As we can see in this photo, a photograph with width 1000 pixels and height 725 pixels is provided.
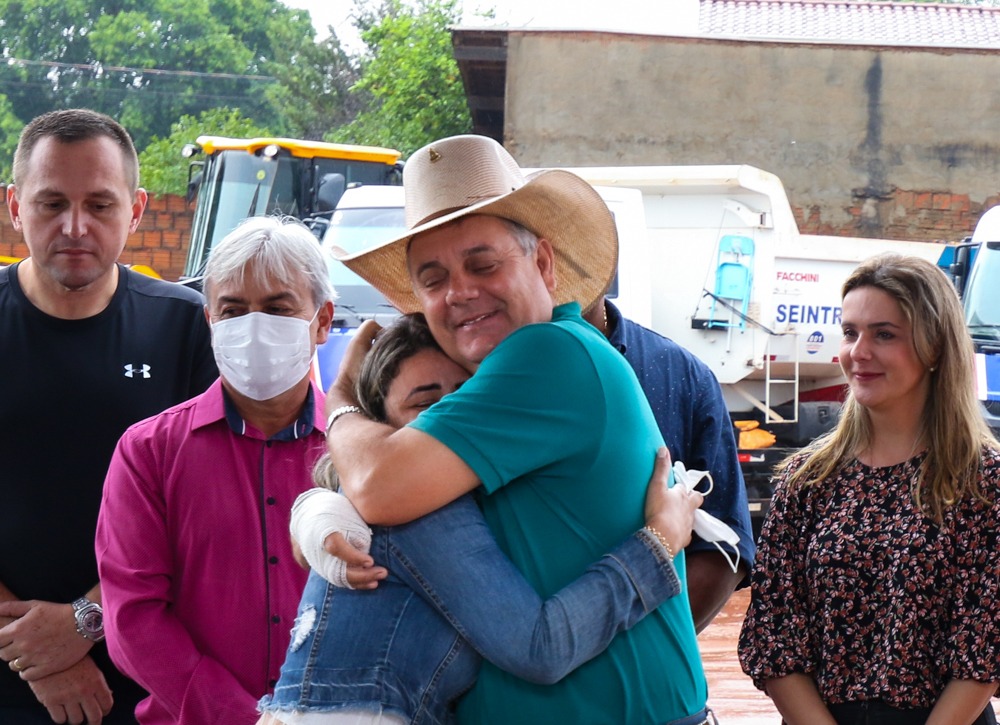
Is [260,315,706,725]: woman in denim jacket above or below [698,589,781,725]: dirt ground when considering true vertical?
above

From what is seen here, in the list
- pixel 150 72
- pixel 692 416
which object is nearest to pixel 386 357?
pixel 692 416

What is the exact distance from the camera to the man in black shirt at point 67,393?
3234mm

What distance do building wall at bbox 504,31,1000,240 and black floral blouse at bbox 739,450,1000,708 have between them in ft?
59.8

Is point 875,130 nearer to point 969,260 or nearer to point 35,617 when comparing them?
point 969,260

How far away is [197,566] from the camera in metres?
2.96

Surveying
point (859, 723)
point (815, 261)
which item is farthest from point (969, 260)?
point (859, 723)

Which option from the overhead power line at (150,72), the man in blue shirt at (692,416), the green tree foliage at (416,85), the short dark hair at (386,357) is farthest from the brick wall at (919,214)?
the overhead power line at (150,72)

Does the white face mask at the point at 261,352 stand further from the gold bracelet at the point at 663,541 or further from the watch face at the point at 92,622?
the gold bracelet at the point at 663,541

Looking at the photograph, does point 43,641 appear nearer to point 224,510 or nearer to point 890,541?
point 224,510

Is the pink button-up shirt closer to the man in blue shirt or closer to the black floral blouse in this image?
the man in blue shirt

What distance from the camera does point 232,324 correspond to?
10.5ft

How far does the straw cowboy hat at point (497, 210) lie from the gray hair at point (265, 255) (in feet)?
1.21

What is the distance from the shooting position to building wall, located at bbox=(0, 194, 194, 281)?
64.6 ft

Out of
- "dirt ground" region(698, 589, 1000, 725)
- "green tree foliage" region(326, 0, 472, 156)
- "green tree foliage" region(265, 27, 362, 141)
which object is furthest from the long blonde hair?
"green tree foliage" region(265, 27, 362, 141)
